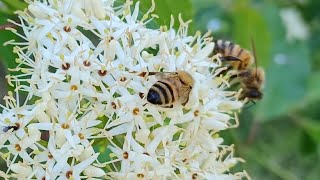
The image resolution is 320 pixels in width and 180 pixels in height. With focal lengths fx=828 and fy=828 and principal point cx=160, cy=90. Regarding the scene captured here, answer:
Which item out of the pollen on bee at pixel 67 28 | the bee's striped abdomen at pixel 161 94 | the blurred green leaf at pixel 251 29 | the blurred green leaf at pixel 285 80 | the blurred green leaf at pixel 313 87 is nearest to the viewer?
the bee's striped abdomen at pixel 161 94

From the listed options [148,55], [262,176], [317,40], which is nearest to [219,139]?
[148,55]

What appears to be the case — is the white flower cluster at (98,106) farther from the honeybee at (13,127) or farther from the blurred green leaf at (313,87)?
the blurred green leaf at (313,87)

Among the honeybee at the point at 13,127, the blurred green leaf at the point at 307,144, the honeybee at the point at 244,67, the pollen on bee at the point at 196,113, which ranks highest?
the blurred green leaf at the point at 307,144

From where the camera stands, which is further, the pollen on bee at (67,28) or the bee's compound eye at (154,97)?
the pollen on bee at (67,28)

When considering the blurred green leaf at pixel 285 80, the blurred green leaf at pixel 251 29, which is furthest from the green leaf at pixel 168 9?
the blurred green leaf at pixel 285 80

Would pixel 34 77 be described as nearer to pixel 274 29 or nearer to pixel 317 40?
pixel 274 29

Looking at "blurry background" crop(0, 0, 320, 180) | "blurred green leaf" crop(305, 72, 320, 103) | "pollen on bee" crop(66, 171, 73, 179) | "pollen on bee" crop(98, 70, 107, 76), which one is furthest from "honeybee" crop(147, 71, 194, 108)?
"blurred green leaf" crop(305, 72, 320, 103)

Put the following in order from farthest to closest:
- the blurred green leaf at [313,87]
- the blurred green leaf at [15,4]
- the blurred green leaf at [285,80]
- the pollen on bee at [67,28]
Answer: the blurred green leaf at [313,87]
the blurred green leaf at [285,80]
the blurred green leaf at [15,4]
the pollen on bee at [67,28]

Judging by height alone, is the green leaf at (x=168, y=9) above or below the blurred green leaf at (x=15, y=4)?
above
